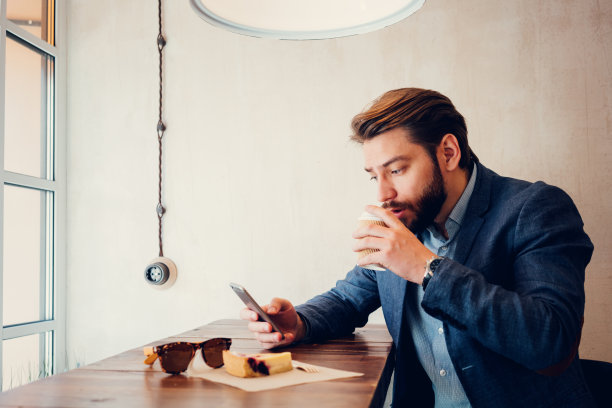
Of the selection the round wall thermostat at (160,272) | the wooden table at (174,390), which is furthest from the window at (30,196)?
the wooden table at (174,390)

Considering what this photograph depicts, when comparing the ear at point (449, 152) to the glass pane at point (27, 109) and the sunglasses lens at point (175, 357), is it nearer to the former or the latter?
the sunglasses lens at point (175, 357)

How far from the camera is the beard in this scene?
140 cm

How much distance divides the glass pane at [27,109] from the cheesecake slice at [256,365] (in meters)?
1.53

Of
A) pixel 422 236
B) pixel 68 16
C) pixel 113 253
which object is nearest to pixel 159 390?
pixel 422 236

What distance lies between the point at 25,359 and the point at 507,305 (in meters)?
1.98

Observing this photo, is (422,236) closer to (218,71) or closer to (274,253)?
(274,253)

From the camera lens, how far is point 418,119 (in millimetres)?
1437

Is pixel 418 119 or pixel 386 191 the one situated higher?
pixel 418 119

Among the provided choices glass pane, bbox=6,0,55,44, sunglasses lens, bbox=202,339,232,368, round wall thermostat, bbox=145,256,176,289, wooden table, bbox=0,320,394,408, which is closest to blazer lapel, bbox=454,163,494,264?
wooden table, bbox=0,320,394,408

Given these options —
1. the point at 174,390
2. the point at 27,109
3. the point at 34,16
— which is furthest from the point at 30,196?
the point at 174,390

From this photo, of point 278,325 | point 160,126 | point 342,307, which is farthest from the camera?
point 160,126

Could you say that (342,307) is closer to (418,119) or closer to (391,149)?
(391,149)

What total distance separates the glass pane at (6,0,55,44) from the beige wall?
0.11 m

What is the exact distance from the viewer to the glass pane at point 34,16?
2068 millimetres
